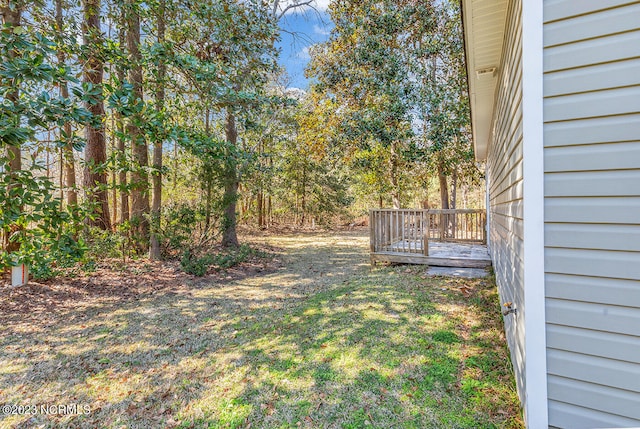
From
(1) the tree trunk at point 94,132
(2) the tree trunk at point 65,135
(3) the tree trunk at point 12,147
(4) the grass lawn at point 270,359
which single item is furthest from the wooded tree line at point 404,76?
(3) the tree trunk at point 12,147

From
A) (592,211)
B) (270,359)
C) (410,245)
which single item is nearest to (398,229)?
(410,245)

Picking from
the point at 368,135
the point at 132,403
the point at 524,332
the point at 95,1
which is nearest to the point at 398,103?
the point at 368,135

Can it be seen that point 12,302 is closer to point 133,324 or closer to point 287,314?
point 133,324

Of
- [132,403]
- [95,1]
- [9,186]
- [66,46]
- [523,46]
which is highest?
[95,1]

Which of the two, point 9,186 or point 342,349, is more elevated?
point 9,186

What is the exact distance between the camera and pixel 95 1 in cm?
472

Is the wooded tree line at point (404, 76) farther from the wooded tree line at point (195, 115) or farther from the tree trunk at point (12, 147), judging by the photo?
the tree trunk at point (12, 147)

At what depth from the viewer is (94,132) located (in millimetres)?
6008

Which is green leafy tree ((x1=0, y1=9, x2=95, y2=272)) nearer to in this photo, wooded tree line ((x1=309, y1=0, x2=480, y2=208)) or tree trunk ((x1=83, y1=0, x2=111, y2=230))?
tree trunk ((x1=83, y1=0, x2=111, y2=230))

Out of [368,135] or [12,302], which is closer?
[12,302]

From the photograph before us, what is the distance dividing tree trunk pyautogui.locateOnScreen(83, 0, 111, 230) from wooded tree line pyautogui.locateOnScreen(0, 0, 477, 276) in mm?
37

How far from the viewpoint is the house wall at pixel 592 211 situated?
146 centimetres

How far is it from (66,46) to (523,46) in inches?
Result: 199

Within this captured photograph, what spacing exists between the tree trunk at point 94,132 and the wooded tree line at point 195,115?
0.12ft
